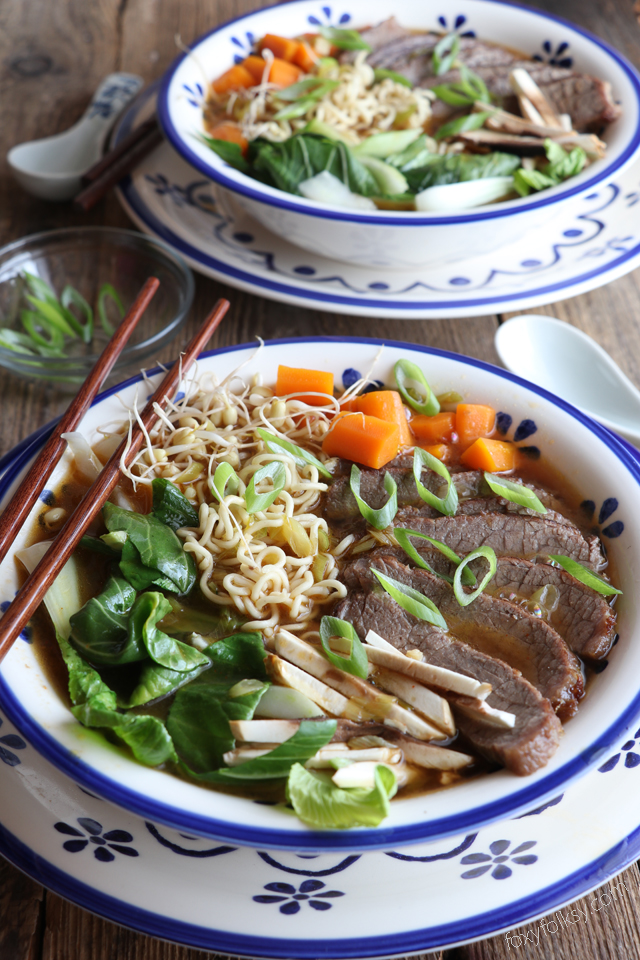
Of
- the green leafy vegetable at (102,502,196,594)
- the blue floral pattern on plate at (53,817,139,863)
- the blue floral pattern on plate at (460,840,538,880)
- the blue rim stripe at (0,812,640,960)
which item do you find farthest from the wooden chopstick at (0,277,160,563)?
the blue floral pattern on plate at (460,840,538,880)

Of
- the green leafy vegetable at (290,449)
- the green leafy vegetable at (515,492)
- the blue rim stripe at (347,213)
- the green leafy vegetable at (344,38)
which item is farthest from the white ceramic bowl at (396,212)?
the green leafy vegetable at (515,492)

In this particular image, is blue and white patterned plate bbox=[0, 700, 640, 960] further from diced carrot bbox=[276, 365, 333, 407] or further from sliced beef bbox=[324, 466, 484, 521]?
diced carrot bbox=[276, 365, 333, 407]

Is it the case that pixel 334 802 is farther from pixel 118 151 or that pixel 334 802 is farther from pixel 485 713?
pixel 118 151

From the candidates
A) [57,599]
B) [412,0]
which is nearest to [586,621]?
[57,599]

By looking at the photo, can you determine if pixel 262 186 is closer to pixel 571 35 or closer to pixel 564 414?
pixel 564 414

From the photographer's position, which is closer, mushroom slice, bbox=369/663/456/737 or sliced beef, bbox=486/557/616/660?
mushroom slice, bbox=369/663/456/737

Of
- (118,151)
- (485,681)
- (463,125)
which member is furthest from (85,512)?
(463,125)
